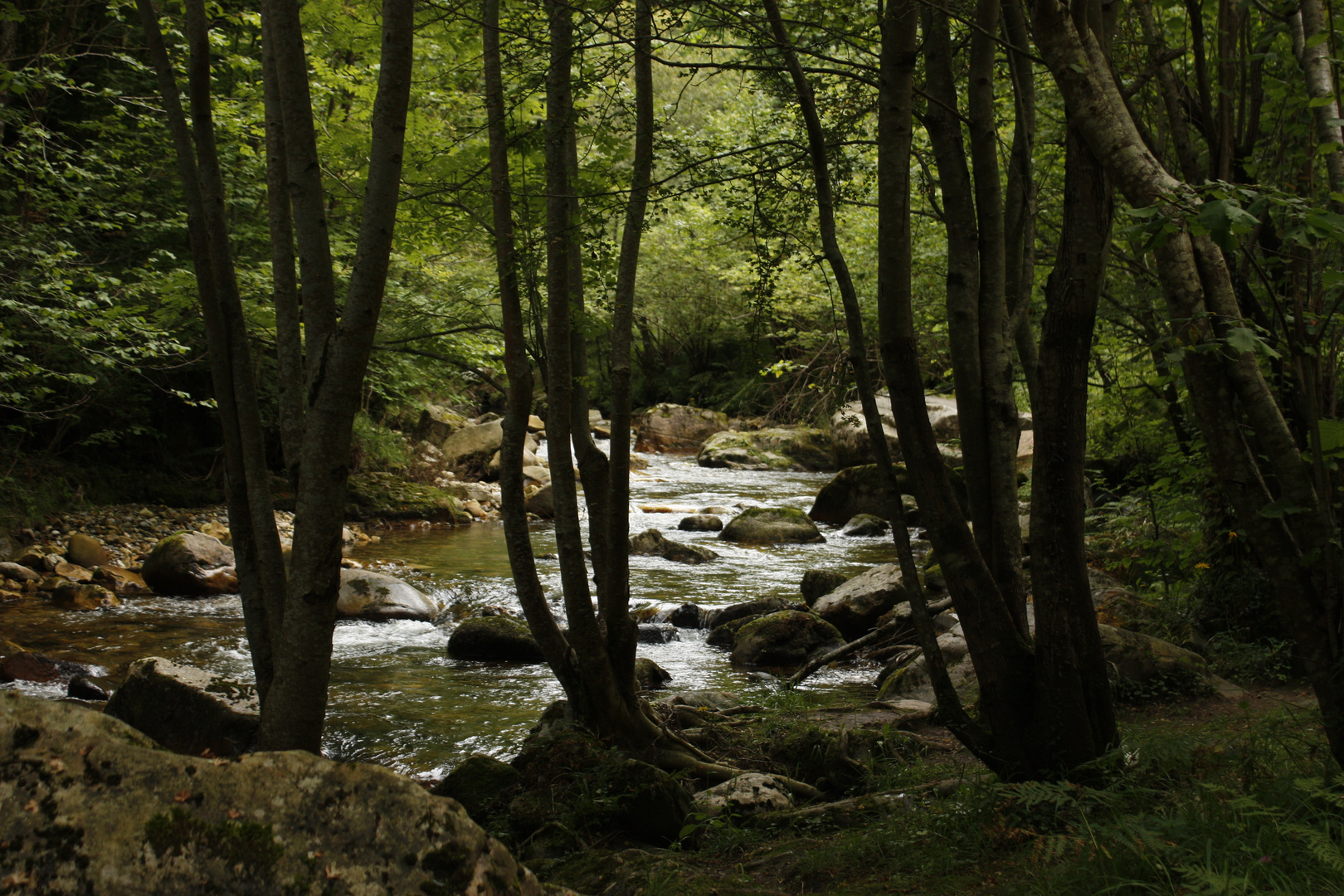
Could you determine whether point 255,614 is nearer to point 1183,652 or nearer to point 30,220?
point 1183,652

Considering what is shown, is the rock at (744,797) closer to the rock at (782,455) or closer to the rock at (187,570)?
the rock at (187,570)

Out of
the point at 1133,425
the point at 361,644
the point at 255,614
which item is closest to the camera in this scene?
the point at 255,614

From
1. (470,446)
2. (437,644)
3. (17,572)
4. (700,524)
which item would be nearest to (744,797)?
(437,644)

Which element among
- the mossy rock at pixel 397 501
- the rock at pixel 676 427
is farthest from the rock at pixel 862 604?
the rock at pixel 676 427

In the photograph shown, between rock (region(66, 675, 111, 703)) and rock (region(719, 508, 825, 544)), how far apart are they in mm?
10057

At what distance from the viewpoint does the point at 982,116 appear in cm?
441

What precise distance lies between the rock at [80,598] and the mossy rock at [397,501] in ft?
20.2

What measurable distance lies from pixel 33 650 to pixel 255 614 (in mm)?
6046

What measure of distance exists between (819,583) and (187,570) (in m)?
8.38

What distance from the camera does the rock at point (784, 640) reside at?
9109mm

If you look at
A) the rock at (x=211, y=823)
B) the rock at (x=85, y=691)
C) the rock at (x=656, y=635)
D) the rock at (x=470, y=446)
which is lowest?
the rock at (x=656, y=635)

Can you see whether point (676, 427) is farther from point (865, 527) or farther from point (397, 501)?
point (865, 527)

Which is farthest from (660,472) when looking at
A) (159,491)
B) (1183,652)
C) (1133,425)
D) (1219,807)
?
(1219,807)

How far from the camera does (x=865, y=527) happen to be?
627 inches
